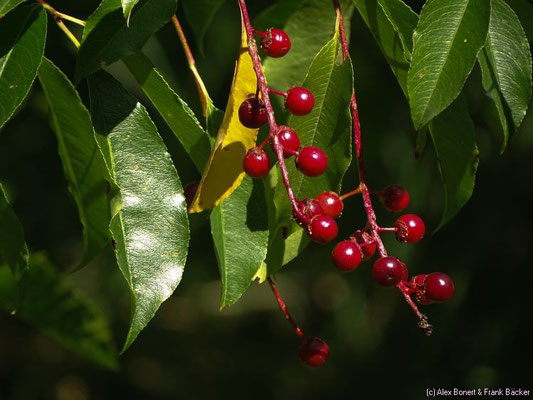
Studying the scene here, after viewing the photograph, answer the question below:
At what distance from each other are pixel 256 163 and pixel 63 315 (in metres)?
0.93

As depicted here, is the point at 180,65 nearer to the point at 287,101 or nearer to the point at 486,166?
the point at 486,166

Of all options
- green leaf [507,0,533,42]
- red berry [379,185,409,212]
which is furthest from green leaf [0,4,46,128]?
green leaf [507,0,533,42]

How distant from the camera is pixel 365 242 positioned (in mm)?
896

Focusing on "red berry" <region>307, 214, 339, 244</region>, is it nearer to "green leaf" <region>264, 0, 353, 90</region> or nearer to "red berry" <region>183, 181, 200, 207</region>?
"red berry" <region>183, 181, 200, 207</region>

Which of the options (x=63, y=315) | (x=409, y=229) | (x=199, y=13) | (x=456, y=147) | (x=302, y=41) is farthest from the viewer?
(x=63, y=315)

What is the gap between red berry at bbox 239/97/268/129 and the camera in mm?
901

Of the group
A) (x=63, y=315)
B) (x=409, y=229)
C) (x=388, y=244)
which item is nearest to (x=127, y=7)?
(x=409, y=229)

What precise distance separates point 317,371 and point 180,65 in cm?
159

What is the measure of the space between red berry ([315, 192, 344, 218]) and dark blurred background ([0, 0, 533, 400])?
69cm

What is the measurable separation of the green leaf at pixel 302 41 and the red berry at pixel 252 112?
11.4 inches

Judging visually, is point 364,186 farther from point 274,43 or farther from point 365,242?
point 274,43

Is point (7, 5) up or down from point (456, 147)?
up

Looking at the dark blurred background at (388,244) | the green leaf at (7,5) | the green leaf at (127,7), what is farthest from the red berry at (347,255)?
the dark blurred background at (388,244)

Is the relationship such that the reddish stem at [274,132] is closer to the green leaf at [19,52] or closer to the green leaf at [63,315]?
the green leaf at [19,52]
